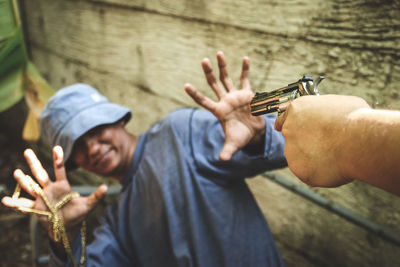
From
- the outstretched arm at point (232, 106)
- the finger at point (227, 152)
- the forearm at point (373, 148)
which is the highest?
the forearm at point (373, 148)

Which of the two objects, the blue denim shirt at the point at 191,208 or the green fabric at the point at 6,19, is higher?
the green fabric at the point at 6,19

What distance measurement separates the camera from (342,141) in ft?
1.07

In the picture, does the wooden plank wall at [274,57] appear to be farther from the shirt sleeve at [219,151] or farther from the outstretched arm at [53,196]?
the outstretched arm at [53,196]

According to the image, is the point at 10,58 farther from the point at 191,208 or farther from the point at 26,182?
the point at 191,208

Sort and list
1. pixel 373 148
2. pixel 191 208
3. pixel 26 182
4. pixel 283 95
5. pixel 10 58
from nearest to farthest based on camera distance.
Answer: pixel 373 148 < pixel 283 95 < pixel 26 182 < pixel 191 208 < pixel 10 58

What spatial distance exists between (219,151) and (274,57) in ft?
1.37

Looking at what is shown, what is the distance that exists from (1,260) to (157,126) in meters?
1.57

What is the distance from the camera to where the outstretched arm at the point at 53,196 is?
58cm

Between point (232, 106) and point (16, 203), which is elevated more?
point (232, 106)

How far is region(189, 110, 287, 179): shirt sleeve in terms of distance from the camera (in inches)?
27.5

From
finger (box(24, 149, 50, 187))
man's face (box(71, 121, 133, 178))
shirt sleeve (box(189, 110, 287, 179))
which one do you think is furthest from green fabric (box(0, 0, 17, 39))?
shirt sleeve (box(189, 110, 287, 179))

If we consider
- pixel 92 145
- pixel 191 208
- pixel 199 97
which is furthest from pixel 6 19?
pixel 191 208

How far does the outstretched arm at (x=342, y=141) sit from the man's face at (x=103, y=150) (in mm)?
808

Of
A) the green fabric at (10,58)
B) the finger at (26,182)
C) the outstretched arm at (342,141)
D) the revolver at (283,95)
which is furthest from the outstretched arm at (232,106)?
the green fabric at (10,58)
